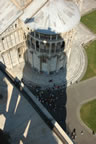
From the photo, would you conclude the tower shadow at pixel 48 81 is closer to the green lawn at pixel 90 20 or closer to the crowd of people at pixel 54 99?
the crowd of people at pixel 54 99

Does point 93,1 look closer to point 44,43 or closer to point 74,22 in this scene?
point 74,22

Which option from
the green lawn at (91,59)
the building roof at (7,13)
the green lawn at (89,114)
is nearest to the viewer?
the building roof at (7,13)

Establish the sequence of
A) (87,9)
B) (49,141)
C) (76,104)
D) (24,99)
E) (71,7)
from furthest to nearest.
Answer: (87,9) → (76,104) → (71,7) → (24,99) → (49,141)

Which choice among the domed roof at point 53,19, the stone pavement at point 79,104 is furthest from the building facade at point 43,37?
the stone pavement at point 79,104

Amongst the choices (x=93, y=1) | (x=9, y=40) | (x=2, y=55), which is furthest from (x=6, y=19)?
(x=93, y=1)

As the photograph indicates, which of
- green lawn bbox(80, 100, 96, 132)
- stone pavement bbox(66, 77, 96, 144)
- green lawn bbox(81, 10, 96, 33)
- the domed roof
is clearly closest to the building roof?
the domed roof

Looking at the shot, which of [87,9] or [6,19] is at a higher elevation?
[6,19]

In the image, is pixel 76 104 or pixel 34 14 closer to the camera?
pixel 34 14
